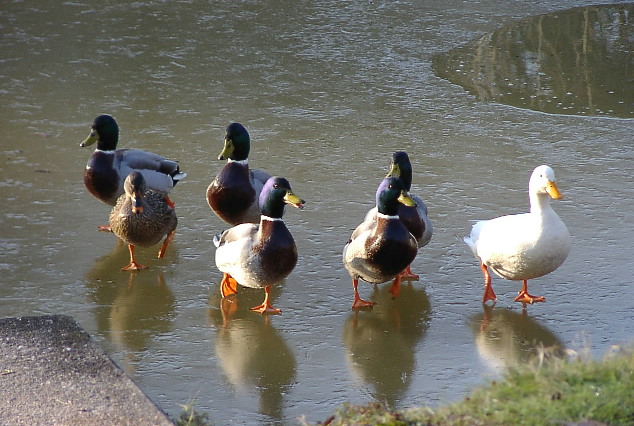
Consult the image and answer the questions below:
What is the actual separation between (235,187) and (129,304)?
1115 millimetres

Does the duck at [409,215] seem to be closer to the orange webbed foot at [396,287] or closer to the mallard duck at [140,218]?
the orange webbed foot at [396,287]

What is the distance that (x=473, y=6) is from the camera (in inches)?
436

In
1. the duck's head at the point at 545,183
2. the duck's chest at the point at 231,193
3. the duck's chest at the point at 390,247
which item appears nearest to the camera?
the duck's head at the point at 545,183

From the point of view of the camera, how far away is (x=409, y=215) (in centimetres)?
514

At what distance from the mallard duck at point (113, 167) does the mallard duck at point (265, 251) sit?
3.79 feet

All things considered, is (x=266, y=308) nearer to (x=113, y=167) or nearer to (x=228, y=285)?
(x=228, y=285)

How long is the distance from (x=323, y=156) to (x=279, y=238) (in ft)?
7.13

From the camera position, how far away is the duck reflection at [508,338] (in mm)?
4293

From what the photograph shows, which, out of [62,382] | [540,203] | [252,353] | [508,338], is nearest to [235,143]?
[252,353]

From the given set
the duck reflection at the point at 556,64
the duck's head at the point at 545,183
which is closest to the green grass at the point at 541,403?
the duck's head at the point at 545,183

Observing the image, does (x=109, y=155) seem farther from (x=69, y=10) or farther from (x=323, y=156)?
(x=69, y=10)

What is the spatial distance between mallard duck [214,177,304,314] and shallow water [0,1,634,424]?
17 cm

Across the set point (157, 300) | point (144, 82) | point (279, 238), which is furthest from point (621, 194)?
point (144, 82)

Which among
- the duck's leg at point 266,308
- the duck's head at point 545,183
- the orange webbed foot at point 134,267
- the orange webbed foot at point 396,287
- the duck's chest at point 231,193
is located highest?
the duck's head at point 545,183
